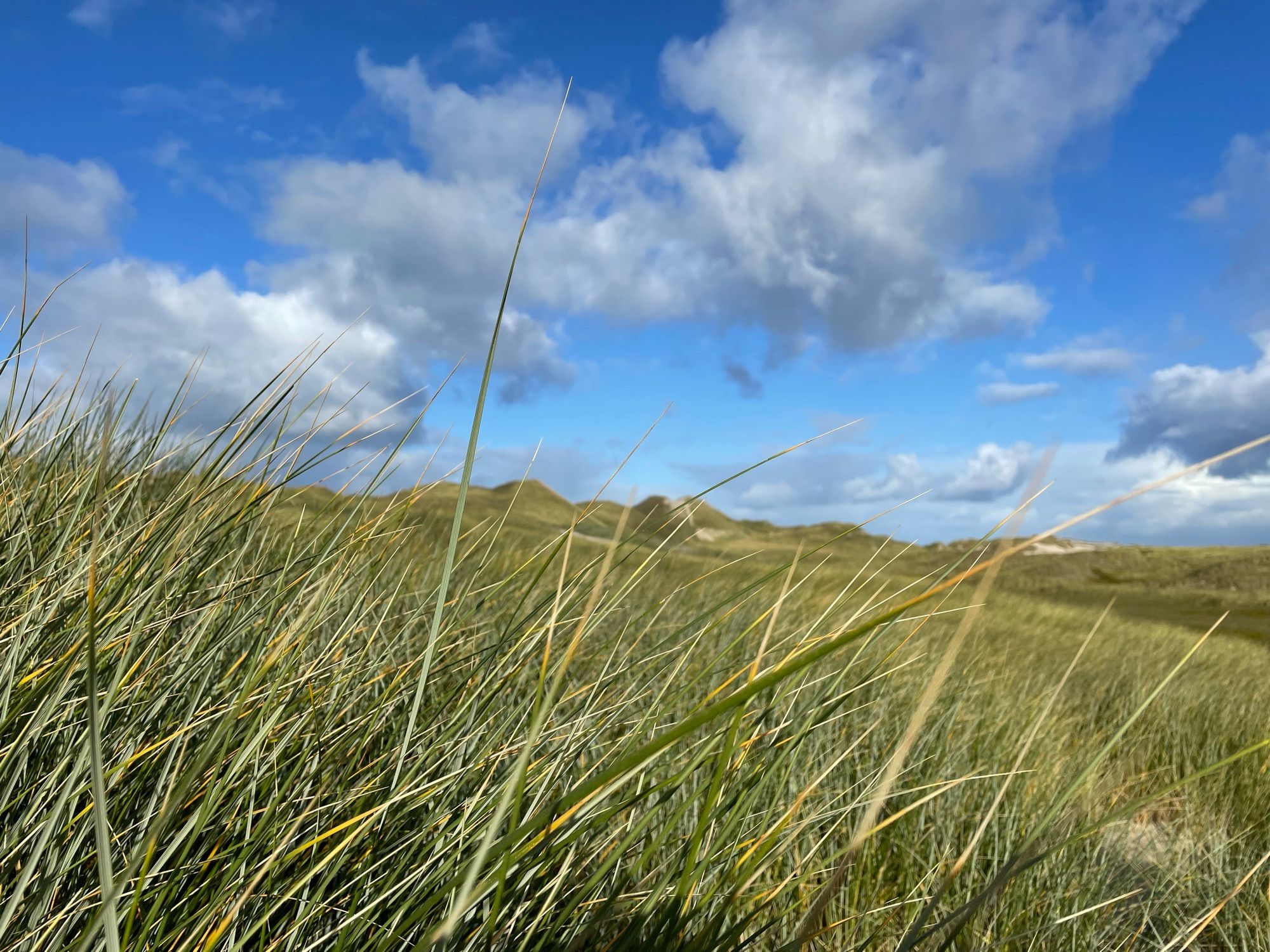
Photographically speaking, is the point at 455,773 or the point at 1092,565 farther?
the point at 1092,565

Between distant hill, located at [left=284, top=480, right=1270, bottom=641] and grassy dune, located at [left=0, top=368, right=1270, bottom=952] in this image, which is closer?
grassy dune, located at [left=0, top=368, right=1270, bottom=952]

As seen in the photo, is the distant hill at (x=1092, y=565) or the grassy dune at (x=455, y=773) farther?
the distant hill at (x=1092, y=565)

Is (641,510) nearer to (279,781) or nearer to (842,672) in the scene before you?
(842,672)

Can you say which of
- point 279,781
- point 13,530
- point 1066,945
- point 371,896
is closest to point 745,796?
point 371,896

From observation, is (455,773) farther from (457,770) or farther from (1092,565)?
(1092,565)

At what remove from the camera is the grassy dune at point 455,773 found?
81 centimetres

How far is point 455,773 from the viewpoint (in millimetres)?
990

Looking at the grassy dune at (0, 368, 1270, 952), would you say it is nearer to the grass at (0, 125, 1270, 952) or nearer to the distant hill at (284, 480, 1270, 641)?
the grass at (0, 125, 1270, 952)

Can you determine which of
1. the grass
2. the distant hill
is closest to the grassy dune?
the grass

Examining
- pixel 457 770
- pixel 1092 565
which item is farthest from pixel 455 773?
pixel 1092 565

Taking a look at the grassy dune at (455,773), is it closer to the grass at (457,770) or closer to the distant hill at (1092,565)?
the grass at (457,770)

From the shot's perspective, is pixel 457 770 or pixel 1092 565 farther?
pixel 1092 565

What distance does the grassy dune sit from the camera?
0.81 m

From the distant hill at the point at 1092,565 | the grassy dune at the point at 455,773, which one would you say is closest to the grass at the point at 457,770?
the grassy dune at the point at 455,773
